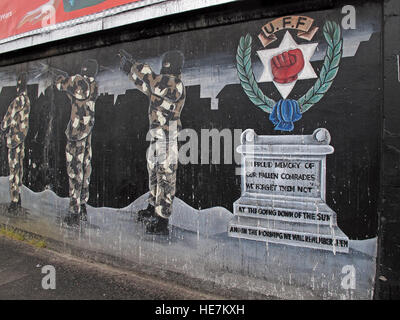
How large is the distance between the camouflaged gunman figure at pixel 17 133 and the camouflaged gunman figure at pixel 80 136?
1.28 m

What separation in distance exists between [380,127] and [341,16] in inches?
42.5

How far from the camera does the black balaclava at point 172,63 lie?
3.85 metres

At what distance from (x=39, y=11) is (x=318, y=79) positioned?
4567 mm

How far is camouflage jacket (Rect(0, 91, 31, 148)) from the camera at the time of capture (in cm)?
571

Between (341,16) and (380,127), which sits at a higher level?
(341,16)

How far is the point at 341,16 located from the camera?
2.89 meters

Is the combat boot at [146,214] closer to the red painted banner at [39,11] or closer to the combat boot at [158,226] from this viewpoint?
the combat boot at [158,226]

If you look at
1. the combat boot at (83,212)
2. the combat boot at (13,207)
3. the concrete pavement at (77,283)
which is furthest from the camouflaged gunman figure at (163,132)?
the combat boot at (13,207)

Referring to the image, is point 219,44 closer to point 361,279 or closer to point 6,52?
point 361,279

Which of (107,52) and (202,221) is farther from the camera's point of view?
(107,52)

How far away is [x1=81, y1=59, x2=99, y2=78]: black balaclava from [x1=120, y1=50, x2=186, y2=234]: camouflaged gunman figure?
0.86 m

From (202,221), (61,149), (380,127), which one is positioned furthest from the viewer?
(61,149)

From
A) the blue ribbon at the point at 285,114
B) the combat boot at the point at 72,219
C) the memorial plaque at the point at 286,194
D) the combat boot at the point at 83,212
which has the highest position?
the blue ribbon at the point at 285,114
